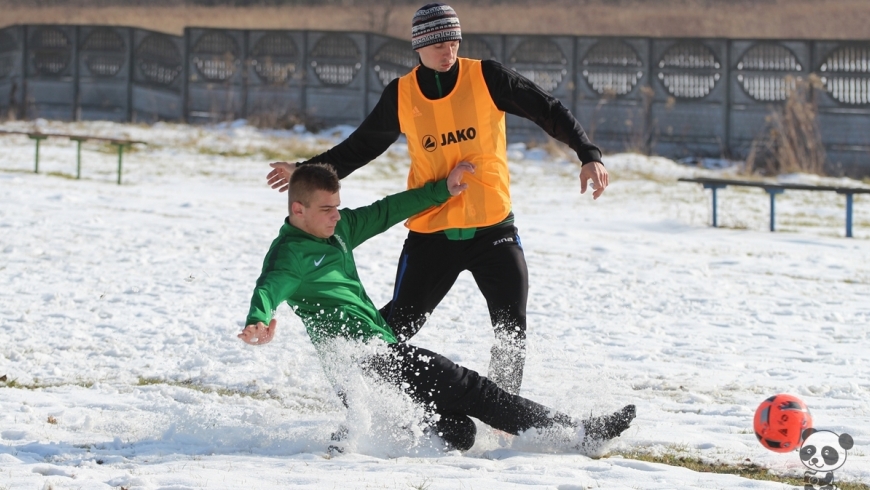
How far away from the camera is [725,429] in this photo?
5398 mm

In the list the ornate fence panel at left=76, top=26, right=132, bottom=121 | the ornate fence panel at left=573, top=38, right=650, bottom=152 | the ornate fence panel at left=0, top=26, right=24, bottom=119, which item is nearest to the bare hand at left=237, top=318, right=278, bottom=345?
the ornate fence panel at left=573, top=38, right=650, bottom=152

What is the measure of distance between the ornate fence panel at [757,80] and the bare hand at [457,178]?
16.1 m

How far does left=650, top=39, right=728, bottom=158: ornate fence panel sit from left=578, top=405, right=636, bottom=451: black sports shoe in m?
16.1

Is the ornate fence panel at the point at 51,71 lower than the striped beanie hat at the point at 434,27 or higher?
higher

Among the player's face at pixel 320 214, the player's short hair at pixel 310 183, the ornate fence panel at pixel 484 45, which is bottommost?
the player's face at pixel 320 214

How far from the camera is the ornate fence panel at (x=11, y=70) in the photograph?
2384 cm

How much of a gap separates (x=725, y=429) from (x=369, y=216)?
A: 75.1 inches

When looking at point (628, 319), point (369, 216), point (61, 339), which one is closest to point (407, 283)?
point (369, 216)

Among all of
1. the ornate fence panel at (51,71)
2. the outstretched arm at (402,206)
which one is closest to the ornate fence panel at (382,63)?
the ornate fence panel at (51,71)

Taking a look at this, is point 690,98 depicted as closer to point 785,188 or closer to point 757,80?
point 757,80

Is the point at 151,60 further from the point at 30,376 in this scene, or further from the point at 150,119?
the point at 30,376

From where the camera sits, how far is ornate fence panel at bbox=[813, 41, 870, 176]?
19641 mm

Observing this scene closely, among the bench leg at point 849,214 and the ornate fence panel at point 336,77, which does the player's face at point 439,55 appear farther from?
the ornate fence panel at point 336,77

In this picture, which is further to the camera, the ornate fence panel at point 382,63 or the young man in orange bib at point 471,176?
the ornate fence panel at point 382,63
